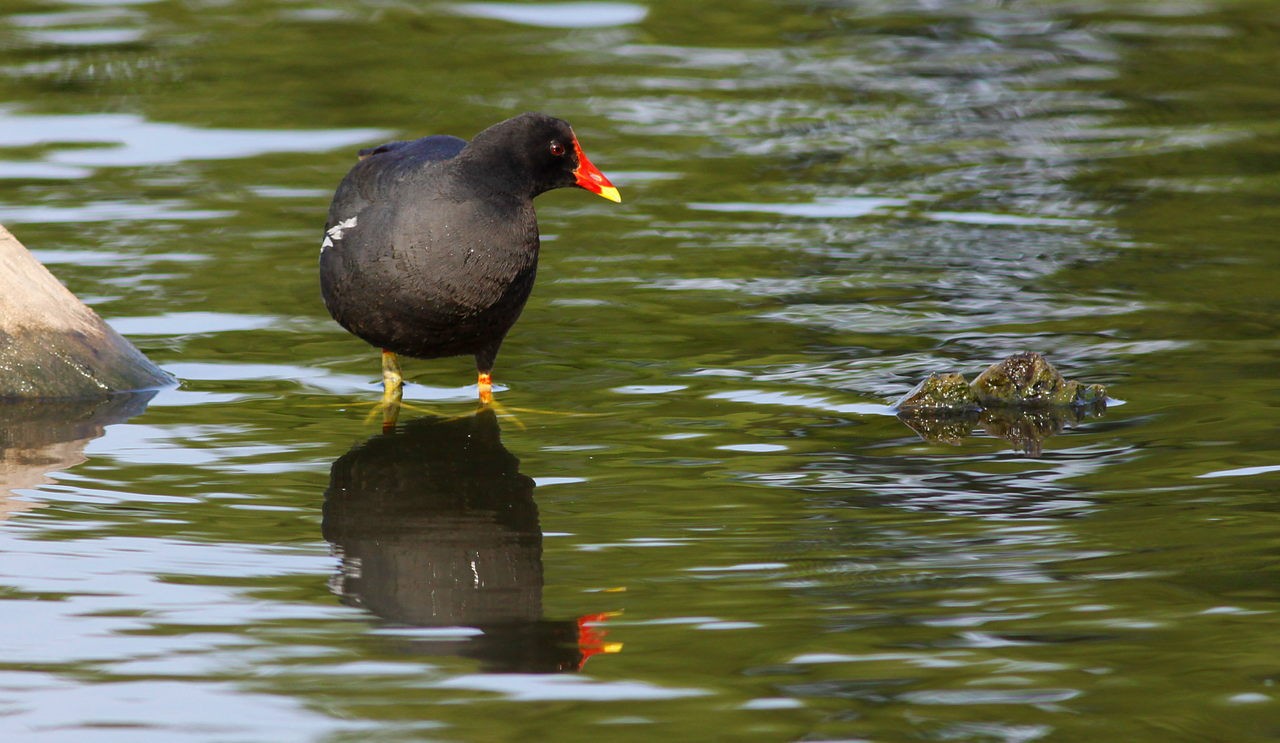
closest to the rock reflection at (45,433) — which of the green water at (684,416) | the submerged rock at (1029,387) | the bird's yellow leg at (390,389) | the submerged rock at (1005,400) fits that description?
the green water at (684,416)

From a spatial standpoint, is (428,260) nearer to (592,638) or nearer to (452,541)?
(452,541)

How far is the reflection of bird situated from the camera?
13.3 feet

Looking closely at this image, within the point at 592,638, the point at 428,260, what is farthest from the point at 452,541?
the point at 428,260

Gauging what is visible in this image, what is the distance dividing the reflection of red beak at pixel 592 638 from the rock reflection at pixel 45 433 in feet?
5.88

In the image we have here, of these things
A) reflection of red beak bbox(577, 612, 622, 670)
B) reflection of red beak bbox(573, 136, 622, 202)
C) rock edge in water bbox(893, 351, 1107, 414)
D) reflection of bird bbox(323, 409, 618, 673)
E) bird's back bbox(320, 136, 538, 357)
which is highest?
reflection of red beak bbox(573, 136, 622, 202)

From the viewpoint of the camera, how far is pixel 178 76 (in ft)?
38.2

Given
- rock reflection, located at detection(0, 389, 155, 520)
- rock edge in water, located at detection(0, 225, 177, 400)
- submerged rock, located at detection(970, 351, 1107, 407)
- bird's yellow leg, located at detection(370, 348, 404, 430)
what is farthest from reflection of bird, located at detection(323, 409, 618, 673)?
submerged rock, located at detection(970, 351, 1107, 407)

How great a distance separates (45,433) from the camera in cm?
593

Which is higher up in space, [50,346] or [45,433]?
[50,346]

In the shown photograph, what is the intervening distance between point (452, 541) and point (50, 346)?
2.30 meters

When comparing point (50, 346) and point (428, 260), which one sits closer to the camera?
point (428, 260)

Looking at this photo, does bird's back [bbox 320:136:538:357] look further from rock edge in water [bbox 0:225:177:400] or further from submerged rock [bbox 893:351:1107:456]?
submerged rock [bbox 893:351:1107:456]

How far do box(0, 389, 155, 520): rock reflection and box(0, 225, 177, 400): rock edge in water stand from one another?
64 millimetres

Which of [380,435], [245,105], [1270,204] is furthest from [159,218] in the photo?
[1270,204]
